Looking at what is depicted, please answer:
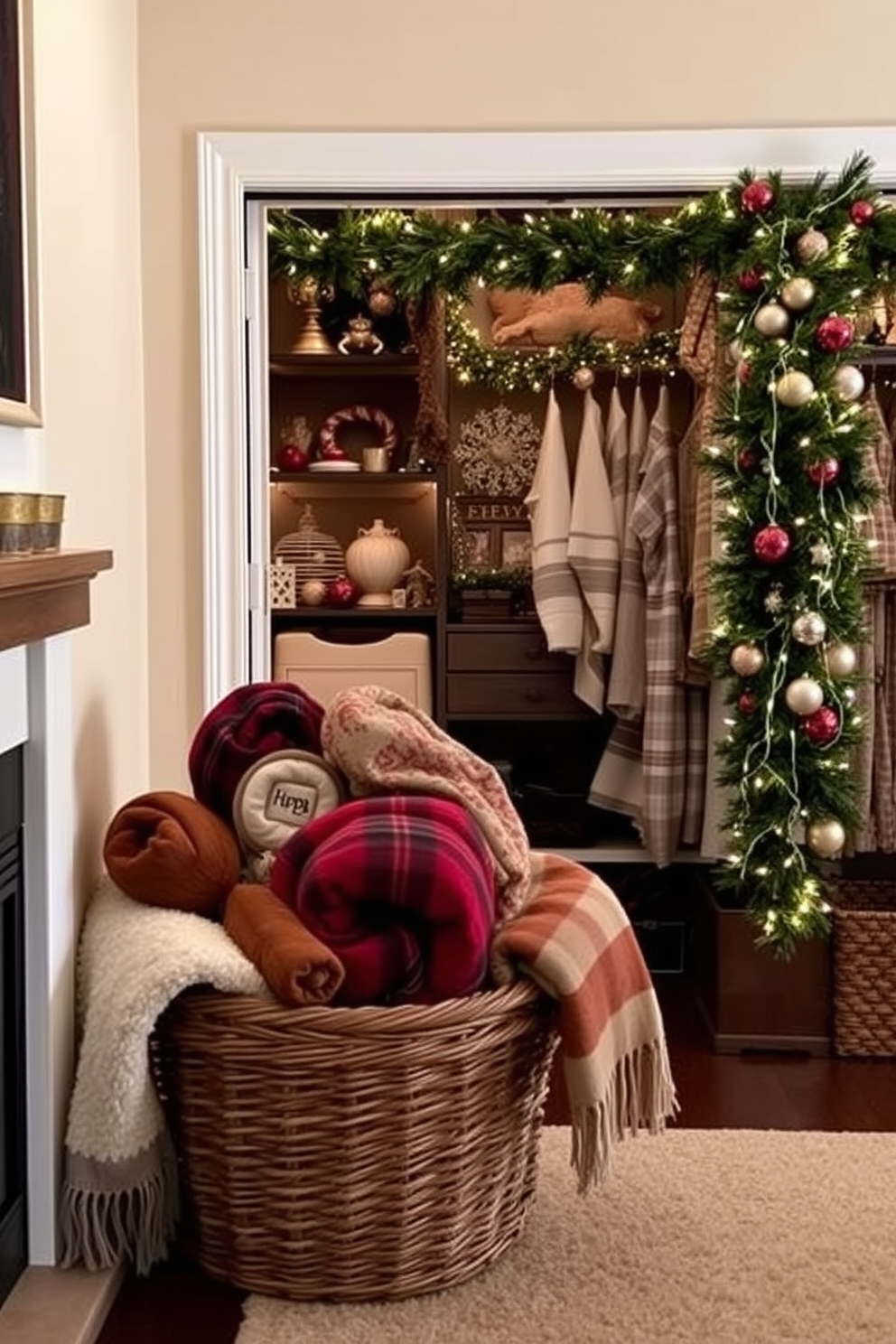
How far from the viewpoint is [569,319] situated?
15.6 feet

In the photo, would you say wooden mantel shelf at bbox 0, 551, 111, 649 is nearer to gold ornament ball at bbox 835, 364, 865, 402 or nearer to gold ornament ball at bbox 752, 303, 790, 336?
gold ornament ball at bbox 752, 303, 790, 336

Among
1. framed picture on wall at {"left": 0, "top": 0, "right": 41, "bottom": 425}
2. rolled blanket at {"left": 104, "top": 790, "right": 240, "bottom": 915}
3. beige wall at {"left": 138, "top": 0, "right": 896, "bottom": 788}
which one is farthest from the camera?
beige wall at {"left": 138, "top": 0, "right": 896, "bottom": 788}

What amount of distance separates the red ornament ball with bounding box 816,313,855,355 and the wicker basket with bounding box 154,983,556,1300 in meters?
1.75

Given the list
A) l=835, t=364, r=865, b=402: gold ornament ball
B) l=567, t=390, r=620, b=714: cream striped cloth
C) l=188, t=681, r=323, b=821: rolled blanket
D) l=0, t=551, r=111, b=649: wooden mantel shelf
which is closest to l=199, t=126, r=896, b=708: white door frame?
l=835, t=364, r=865, b=402: gold ornament ball

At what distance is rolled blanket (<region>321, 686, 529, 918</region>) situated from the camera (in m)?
2.38

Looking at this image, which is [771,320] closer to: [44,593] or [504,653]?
[504,653]

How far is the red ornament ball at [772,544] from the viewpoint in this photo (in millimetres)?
3443

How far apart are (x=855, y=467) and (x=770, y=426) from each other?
0.22 m

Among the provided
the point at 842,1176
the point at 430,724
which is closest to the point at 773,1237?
the point at 842,1176

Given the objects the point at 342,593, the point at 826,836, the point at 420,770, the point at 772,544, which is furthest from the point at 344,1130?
the point at 342,593

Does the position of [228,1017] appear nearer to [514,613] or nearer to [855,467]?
[855,467]

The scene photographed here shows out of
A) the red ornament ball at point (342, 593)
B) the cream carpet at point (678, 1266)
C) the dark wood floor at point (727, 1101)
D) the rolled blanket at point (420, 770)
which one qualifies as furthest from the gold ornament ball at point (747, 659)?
the red ornament ball at point (342, 593)

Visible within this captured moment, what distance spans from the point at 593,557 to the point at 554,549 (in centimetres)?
12

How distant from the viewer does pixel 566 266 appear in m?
3.86
